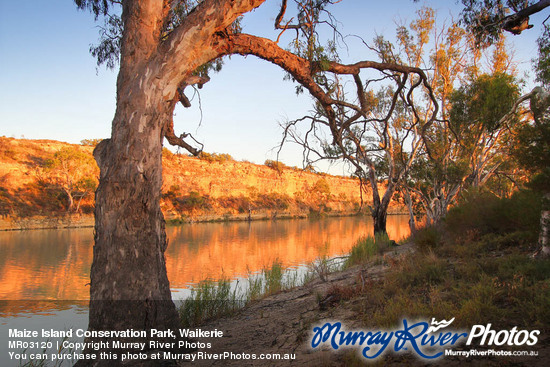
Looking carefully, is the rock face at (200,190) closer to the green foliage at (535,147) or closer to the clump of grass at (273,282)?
the clump of grass at (273,282)

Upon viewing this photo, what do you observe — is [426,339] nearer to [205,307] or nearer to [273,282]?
[205,307]

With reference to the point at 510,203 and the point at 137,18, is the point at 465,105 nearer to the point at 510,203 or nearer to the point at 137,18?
the point at 510,203

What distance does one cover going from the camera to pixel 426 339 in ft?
8.25

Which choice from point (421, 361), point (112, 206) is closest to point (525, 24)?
point (421, 361)

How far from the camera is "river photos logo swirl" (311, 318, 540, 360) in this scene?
234 centimetres

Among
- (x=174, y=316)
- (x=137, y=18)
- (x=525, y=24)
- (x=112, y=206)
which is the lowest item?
(x=174, y=316)

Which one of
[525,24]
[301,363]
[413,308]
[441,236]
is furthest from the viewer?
[441,236]

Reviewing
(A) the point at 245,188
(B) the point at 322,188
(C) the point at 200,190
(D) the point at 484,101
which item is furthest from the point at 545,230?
(B) the point at 322,188

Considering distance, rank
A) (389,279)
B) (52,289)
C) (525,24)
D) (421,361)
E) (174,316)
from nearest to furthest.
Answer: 1. (421,361)
2. (174,316)
3. (389,279)
4. (525,24)
5. (52,289)

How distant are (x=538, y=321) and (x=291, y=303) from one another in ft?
10.0

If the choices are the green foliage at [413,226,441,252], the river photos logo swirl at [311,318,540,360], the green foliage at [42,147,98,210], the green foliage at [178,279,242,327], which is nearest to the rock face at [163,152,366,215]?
the green foliage at [42,147,98,210]

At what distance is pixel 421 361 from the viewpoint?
2.30m

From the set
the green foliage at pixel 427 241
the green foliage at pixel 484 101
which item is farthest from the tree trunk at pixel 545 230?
the green foliage at pixel 484 101

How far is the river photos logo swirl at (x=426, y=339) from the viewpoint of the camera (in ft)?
7.69
